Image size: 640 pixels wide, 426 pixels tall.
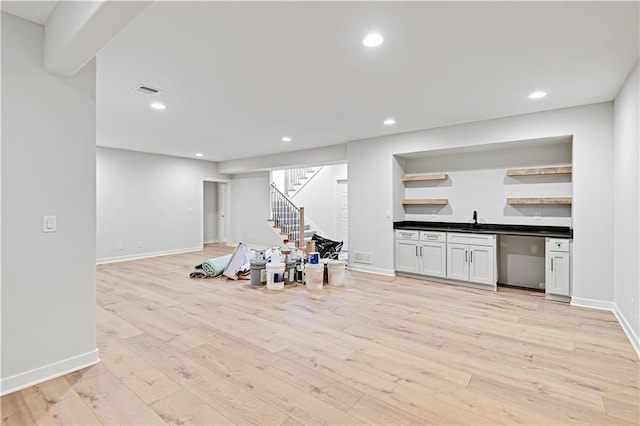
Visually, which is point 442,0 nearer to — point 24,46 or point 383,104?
point 383,104

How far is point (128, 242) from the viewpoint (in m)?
7.48

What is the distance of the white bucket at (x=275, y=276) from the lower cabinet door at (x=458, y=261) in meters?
2.71

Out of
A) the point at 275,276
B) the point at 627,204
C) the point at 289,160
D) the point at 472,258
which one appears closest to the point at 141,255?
the point at 289,160

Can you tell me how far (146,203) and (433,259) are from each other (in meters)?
6.73

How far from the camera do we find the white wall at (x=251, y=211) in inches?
361

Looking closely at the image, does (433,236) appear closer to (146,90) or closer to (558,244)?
(558,244)

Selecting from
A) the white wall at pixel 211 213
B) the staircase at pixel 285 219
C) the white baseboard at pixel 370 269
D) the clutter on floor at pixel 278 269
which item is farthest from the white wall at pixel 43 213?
the white wall at pixel 211 213

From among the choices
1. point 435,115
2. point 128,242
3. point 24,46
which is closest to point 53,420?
point 24,46

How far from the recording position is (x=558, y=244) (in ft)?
14.1

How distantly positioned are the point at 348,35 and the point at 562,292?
14.0 ft

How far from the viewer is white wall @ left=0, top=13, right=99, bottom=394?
218 cm

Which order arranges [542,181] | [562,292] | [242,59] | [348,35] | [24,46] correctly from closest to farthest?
[24,46] → [348,35] → [242,59] → [562,292] → [542,181]

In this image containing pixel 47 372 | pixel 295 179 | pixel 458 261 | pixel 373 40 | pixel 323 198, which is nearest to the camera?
pixel 47 372

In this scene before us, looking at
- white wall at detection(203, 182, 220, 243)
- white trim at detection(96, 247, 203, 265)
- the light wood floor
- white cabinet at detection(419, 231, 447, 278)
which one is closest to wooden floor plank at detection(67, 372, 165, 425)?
the light wood floor
